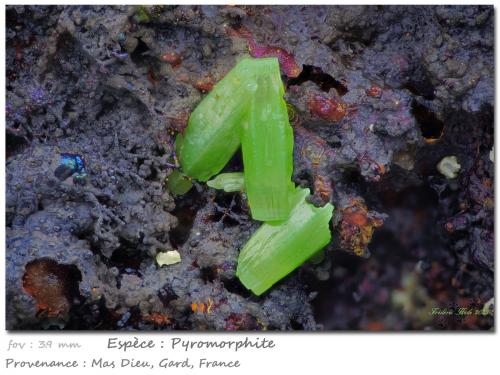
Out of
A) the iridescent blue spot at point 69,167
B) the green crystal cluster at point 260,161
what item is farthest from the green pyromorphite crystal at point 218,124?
the iridescent blue spot at point 69,167

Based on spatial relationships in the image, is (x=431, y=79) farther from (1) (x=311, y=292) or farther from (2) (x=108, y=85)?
(2) (x=108, y=85)

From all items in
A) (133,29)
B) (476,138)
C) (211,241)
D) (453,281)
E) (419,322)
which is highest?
(133,29)

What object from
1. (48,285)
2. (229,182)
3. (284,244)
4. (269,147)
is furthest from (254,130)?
(48,285)

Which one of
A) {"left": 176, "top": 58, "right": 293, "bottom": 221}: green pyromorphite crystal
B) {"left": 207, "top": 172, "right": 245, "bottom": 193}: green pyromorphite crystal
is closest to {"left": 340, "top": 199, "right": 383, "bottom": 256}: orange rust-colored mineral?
{"left": 176, "top": 58, "right": 293, "bottom": 221}: green pyromorphite crystal

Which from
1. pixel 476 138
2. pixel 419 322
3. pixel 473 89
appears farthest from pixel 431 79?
pixel 419 322

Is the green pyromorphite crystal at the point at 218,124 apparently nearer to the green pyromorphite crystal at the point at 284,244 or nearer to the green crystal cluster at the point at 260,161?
the green crystal cluster at the point at 260,161

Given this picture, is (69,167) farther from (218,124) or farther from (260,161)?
(260,161)

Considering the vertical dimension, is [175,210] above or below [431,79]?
below
